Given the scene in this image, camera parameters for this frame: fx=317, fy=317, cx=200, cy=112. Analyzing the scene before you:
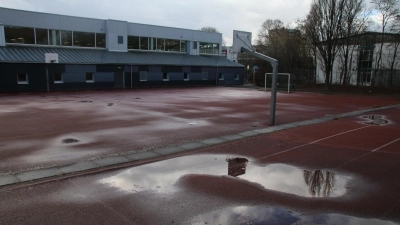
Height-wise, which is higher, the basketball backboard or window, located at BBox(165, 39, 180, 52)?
window, located at BBox(165, 39, 180, 52)

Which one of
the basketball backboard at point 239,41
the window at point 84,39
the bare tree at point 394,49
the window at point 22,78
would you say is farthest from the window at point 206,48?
the basketball backboard at point 239,41

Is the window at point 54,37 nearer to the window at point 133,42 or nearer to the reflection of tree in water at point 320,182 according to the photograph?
the window at point 133,42

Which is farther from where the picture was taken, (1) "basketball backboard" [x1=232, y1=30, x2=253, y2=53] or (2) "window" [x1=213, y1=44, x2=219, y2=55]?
(2) "window" [x1=213, y1=44, x2=219, y2=55]

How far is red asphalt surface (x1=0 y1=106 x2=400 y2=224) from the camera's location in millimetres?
4801

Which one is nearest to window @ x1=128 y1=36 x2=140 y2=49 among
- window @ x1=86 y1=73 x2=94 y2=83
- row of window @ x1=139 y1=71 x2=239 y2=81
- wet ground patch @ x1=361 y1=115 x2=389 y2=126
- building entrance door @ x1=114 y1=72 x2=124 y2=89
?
row of window @ x1=139 y1=71 x2=239 y2=81

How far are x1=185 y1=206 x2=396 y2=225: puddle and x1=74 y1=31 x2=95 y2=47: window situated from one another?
36.0 m

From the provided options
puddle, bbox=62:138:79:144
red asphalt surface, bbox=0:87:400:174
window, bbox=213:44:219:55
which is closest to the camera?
red asphalt surface, bbox=0:87:400:174

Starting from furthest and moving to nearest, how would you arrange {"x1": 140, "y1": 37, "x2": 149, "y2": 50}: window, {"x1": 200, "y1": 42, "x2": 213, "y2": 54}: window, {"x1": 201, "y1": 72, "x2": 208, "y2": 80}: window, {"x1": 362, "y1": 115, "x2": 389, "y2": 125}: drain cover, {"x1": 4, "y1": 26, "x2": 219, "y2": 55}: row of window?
{"x1": 200, "y1": 42, "x2": 213, "y2": 54}: window
{"x1": 201, "y1": 72, "x2": 208, "y2": 80}: window
{"x1": 140, "y1": 37, "x2": 149, "y2": 50}: window
{"x1": 4, "y1": 26, "x2": 219, "y2": 55}: row of window
{"x1": 362, "y1": 115, "x2": 389, "y2": 125}: drain cover

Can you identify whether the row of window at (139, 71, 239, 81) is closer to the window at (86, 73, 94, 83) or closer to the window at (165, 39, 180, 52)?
the window at (165, 39, 180, 52)

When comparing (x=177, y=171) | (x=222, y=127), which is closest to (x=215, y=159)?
(x=177, y=171)

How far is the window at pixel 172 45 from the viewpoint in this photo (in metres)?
44.2

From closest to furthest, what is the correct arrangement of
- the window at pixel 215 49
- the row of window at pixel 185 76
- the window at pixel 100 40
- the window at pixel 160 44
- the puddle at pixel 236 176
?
the puddle at pixel 236 176, the window at pixel 100 40, the row of window at pixel 185 76, the window at pixel 160 44, the window at pixel 215 49

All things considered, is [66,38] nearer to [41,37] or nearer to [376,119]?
[41,37]

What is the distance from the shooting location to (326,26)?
34312mm
